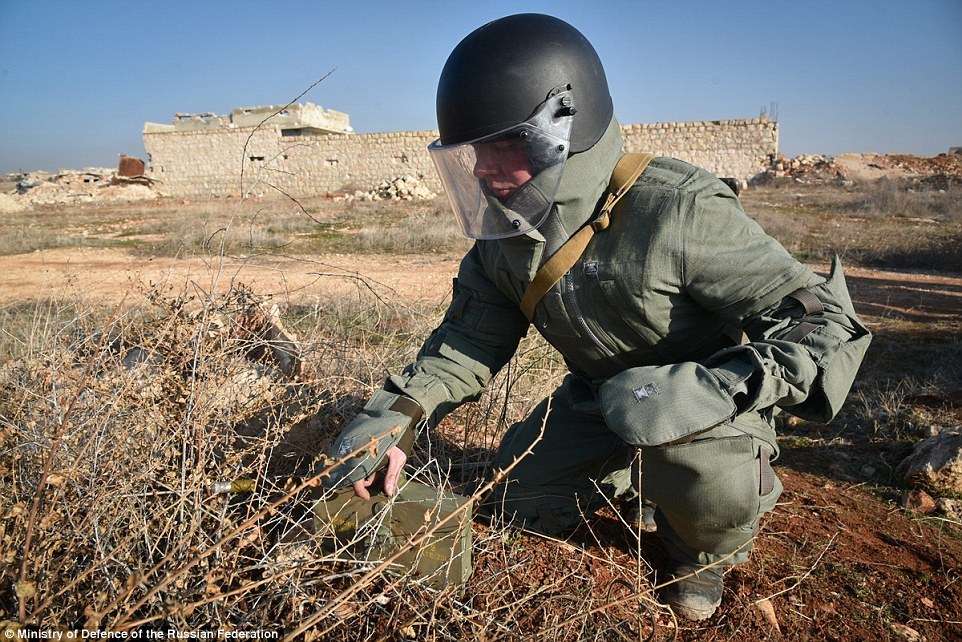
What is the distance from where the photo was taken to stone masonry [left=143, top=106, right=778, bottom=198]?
71.8 feet

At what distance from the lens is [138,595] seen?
1.33 meters

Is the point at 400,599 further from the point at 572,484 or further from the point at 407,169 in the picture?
the point at 407,169

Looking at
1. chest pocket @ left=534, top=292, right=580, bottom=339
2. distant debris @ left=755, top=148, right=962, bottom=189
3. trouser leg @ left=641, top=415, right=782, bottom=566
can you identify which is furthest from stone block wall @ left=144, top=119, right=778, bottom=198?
trouser leg @ left=641, top=415, right=782, bottom=566

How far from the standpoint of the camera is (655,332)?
1.81 m

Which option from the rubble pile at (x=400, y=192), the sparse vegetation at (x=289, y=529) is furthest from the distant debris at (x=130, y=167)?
the sparse vegetation at (x=289, y=529)

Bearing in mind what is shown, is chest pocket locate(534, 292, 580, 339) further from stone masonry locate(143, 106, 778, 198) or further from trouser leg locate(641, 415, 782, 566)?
stone masonry locate(143, 106, 778, 198)

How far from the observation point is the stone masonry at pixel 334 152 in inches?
861

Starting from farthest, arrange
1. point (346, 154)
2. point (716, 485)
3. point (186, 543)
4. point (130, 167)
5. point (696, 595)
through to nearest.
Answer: point (130, 167) < point (346, 154) < point (696, 595) < point (716, 485) < point (186, 543)

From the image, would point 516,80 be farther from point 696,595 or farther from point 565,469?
point 696,595

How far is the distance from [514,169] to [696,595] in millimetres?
1261

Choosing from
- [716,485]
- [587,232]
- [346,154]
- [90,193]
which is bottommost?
[716,485]

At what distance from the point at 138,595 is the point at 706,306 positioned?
151cm

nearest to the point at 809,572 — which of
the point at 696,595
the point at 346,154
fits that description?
the point at 696,595

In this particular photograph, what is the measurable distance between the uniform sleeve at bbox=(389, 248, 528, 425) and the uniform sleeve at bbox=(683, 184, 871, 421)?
645 millimetres
